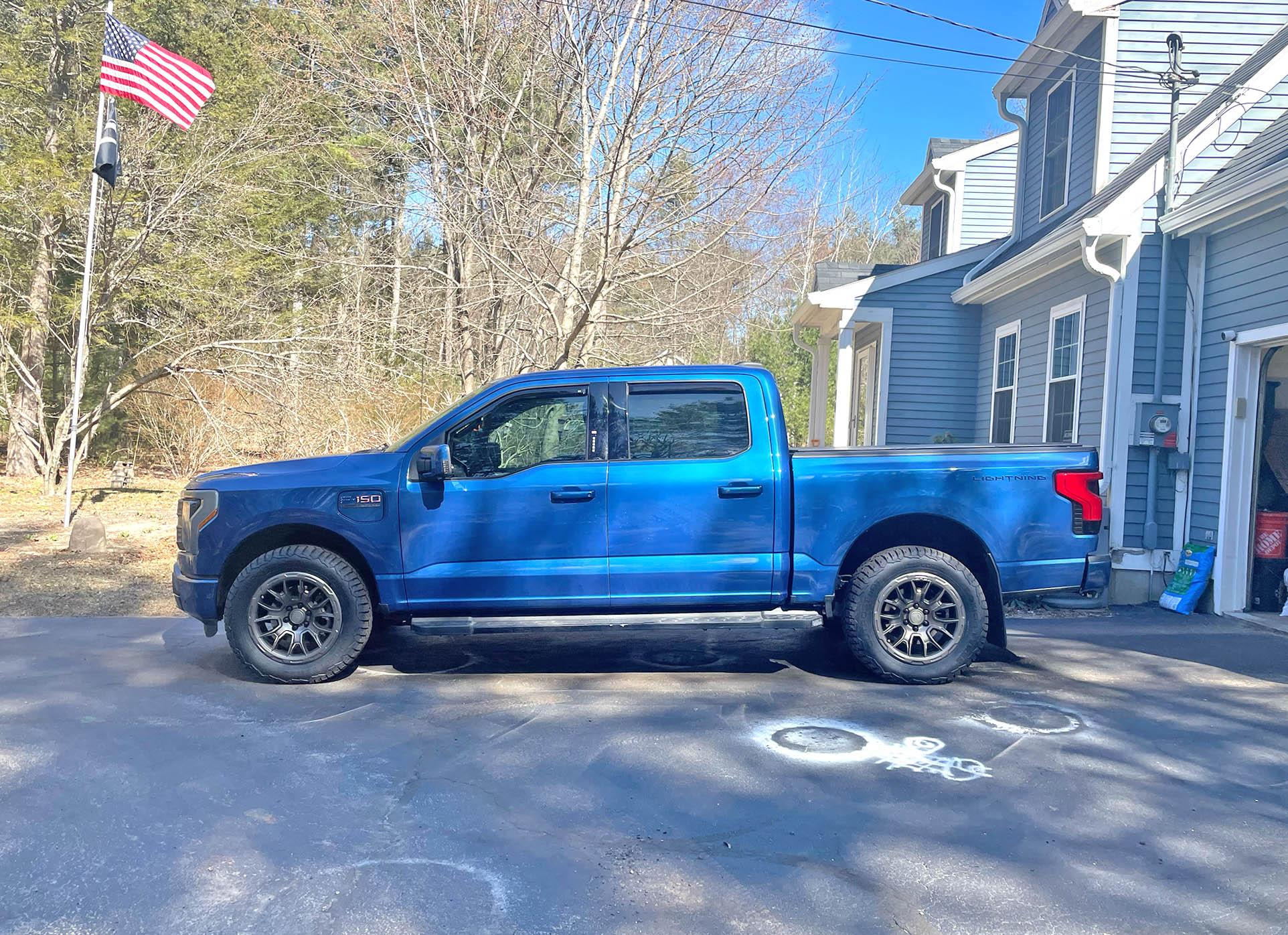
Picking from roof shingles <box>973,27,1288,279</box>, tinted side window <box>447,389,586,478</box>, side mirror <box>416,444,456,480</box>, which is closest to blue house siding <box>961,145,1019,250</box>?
roof shingles <box>973,27,1288,279</box>

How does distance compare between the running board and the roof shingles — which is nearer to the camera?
the running board

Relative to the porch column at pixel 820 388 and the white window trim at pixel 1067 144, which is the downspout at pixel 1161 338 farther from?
the porch column at pixel 820 388

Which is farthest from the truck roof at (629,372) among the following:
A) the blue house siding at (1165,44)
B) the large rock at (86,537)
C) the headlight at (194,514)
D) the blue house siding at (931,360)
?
the blue house siding at (931,360)

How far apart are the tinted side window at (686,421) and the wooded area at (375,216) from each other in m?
5.83

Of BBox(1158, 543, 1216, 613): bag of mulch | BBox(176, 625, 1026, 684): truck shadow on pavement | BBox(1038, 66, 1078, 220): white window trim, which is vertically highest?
BBox(1038, 66, 1078, 220): white window trim

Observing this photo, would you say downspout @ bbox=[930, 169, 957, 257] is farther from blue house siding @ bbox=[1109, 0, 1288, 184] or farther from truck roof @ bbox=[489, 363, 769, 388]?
truck roof @ bbox=[489, 363, 769, 388]

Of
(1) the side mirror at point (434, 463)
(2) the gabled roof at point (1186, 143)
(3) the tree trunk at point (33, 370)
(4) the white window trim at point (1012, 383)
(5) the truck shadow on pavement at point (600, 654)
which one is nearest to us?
(1) the side mirror at point (434, 463)

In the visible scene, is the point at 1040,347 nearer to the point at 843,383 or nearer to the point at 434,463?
the point at 843,383

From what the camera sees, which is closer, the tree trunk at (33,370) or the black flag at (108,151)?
the black flag at (108,151)

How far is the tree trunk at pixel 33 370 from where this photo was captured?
51.2ft

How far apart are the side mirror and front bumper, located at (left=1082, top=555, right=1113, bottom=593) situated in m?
3.91

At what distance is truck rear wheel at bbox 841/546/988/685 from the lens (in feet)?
19.7

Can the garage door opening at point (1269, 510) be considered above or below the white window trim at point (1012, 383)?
below

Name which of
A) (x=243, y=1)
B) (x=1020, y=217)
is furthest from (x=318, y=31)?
(x=1020, y=217)
